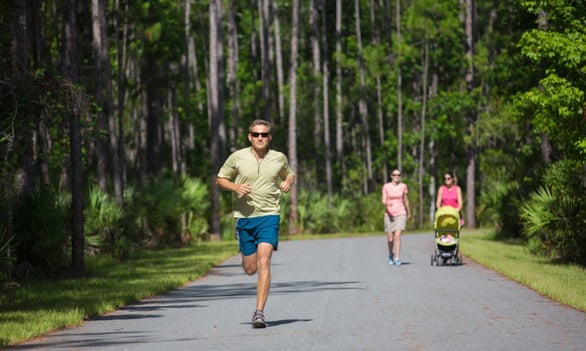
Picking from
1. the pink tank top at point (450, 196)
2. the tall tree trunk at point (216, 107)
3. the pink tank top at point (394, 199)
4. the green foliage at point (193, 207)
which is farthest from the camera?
the tall tree trunk at point (216, 107)

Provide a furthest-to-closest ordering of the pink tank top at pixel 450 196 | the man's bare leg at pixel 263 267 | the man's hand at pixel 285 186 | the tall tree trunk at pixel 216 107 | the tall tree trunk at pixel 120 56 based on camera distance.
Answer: the tall tree trunk at pixel 120 56, the tall tree trunk at pixel 216 107, the pink tank top at pixel 450 196, the man's bare leg at pixel 263 267, the man's hand at pixel 285 186

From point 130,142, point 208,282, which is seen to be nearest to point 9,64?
point 208,282

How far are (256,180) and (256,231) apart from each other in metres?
0.55

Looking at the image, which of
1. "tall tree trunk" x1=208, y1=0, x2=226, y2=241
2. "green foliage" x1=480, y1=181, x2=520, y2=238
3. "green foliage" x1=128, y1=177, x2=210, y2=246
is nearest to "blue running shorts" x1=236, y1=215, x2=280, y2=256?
"green foliage" x1=128, y1=177, x2=210, y2=246

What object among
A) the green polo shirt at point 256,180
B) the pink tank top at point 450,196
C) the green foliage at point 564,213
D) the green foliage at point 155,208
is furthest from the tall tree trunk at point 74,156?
the green polo shirt at point 256,180

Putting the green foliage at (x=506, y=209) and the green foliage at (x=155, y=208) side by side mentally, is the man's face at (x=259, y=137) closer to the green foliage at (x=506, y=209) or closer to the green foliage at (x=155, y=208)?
the green foliage at (x=155, y=208)

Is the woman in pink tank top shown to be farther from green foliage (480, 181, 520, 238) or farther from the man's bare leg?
the man's bare leg

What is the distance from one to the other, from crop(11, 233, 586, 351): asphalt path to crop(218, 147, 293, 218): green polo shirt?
1.28 metres

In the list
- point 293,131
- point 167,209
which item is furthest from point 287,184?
point 293,131

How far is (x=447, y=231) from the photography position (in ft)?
76.9

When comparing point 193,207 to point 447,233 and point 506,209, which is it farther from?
point 447,233

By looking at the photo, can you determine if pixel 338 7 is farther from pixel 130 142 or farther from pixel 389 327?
pixel 389 327

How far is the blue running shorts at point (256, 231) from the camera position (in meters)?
12.1

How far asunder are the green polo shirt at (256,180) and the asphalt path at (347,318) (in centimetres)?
128
